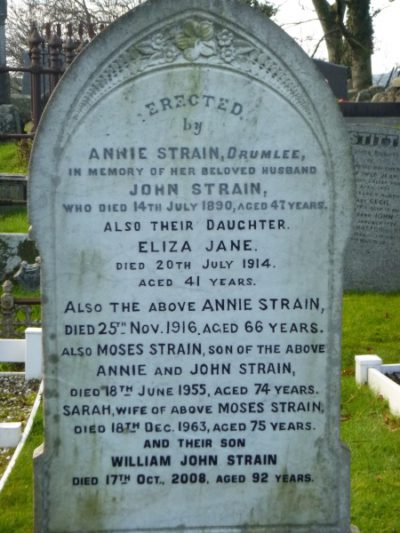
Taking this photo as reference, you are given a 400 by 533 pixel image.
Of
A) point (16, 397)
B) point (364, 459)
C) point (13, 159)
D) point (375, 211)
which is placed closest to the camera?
point (364, 459)

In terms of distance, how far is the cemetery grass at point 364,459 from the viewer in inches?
203

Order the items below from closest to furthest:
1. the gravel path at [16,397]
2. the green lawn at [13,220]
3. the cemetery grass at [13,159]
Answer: the gravel path at [16,397], the green lawn at [13,220], the cemetery grass at [13,159]

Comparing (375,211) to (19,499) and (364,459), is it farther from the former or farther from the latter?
(19,499)

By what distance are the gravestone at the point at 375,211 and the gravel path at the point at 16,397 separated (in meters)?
4.66

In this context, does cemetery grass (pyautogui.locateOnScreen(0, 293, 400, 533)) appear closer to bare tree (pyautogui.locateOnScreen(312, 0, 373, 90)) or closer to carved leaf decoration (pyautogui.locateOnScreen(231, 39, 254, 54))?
carved leaf decoration (pyautogui.locateOnScreen(231, 39, 254, 54))

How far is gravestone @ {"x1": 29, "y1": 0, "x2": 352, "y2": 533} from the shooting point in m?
4.05

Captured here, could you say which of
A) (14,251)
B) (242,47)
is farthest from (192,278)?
(14,251)

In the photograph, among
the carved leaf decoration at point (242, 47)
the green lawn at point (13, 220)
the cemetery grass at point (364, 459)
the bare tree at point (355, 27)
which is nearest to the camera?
the carved leaf decoration at point (242, 47)

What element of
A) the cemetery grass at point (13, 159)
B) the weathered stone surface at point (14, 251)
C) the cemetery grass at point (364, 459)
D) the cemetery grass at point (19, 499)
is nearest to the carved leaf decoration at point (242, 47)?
the cemetery grass at point (364, 459)

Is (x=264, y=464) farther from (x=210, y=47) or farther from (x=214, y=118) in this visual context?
(x=210, y=47)

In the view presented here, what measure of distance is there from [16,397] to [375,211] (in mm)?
5365

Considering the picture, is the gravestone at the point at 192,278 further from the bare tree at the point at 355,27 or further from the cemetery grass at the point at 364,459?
the bare tree at the point at 355,27

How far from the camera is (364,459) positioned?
596cm

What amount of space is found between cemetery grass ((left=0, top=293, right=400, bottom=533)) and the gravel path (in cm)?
56
